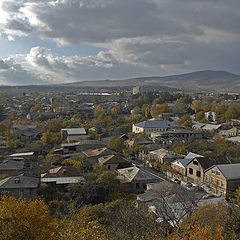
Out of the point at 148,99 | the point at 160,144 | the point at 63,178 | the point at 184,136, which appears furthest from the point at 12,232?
the point at 148,99

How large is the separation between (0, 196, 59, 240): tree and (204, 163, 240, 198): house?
14205 mm

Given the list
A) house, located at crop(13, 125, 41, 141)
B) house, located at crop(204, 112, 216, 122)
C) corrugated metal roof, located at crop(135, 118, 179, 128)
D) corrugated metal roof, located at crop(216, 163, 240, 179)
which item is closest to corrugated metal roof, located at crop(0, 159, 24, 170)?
corrugated metal roof, located at crop(216, 163, 240, 179)

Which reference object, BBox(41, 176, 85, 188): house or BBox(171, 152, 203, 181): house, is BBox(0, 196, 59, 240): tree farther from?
BBox(171, 152, 203, 181): house

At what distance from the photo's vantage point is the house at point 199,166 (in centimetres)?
2306

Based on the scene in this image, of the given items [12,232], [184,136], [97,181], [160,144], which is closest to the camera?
[12,232]

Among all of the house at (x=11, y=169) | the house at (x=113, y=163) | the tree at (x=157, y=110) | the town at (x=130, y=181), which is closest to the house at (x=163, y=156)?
the town at (x=130, y=181)

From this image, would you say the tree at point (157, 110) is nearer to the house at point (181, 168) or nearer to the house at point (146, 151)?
the house at point (146, 151)

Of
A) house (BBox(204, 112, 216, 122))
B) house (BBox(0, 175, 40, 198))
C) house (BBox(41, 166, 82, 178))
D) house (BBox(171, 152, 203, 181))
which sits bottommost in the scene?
house (BBox(204, 112, 216, 122))

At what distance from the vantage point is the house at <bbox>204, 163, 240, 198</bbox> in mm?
20281

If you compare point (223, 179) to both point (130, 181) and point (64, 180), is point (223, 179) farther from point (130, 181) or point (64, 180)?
point (64, 180)

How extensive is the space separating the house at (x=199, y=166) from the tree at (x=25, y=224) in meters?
15.7

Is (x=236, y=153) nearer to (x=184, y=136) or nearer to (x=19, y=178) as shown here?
(x=184, y=136)

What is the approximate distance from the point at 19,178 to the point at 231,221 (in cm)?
1365

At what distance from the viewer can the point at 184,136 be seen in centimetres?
4069
